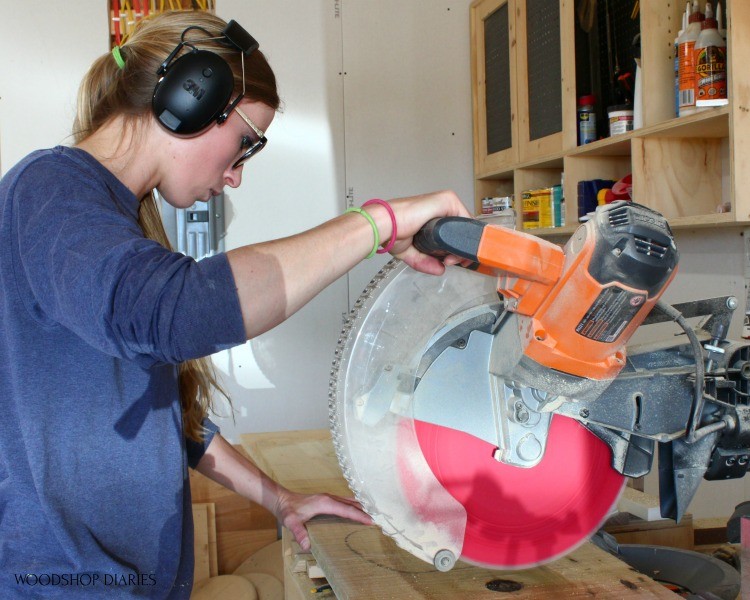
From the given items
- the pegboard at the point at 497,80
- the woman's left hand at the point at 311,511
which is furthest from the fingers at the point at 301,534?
the pegboard at the point at 497,80

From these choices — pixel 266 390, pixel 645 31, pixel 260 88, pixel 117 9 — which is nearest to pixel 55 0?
pixel 117 9

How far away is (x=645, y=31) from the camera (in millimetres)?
2191

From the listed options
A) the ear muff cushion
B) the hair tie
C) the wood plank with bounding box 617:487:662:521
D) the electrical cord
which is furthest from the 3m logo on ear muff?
the wood plank with bounding box 617:487:662:521

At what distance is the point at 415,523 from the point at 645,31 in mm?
1775

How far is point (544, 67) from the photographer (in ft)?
9.54

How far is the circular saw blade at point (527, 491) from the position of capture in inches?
37.9

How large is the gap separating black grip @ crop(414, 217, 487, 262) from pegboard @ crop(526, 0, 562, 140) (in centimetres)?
208

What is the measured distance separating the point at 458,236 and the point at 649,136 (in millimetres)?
1633

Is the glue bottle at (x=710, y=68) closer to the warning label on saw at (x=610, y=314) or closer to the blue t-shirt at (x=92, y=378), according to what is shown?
the warning label on saw at (x=610, y=314)

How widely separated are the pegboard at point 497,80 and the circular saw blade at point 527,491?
7.88 feet

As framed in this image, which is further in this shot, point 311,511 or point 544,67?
point 544,67

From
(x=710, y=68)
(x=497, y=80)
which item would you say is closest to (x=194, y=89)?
(x=710, y=68)

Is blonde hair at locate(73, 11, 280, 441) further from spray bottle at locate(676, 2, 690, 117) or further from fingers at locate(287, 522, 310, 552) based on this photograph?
spray bottle at locate(676, 2, 690, 117)

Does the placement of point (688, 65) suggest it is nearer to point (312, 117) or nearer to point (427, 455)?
point (427, 455)
